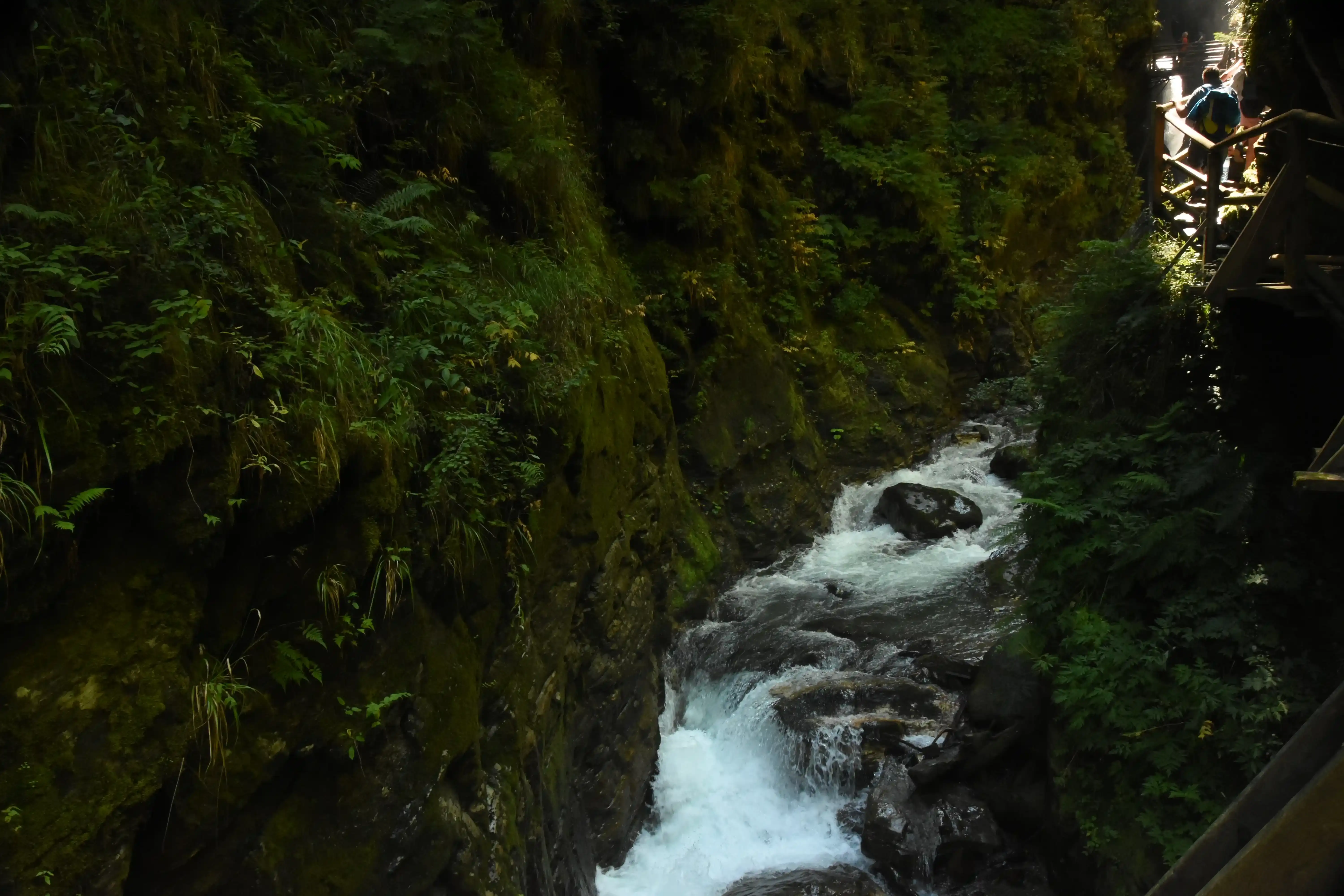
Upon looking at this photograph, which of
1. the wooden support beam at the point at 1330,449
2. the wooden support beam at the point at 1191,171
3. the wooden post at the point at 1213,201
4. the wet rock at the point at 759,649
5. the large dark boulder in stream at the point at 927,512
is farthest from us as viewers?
the large dark boulder in stream at the point at 927,512

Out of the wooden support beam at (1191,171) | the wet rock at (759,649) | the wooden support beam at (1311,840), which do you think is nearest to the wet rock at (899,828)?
the wet rock at (759,649)

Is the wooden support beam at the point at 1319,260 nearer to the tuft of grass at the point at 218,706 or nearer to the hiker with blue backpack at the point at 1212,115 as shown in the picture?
the hiker with blue backpack at the point at 1212,115

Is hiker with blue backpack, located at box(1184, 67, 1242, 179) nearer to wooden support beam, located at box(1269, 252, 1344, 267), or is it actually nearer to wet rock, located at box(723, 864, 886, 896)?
wooden support beam, located at box(1269, 252, 1344, 267)

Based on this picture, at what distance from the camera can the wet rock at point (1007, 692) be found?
698 cm

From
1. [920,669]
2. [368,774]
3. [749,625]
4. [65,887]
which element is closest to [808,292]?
[749,625]

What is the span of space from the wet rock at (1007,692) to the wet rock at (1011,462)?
5.71 m

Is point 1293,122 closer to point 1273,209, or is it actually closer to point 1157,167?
point 1273,209

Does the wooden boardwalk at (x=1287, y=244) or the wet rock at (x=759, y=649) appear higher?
the wooden boardwalk at (x=1287, y=244)

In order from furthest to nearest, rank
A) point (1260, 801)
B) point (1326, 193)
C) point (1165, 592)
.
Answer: point (1165, 592) → point (1326, 193) → point (1260, 801)

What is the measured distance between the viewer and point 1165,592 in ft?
20.2

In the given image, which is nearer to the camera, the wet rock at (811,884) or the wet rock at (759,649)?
the wet rock at (811,884)

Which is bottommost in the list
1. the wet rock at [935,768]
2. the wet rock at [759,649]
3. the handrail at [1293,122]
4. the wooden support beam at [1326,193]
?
the wet rock at [759,649]

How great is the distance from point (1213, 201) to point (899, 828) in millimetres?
5584

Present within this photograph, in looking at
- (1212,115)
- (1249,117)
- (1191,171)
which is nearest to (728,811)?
(1191,171)
